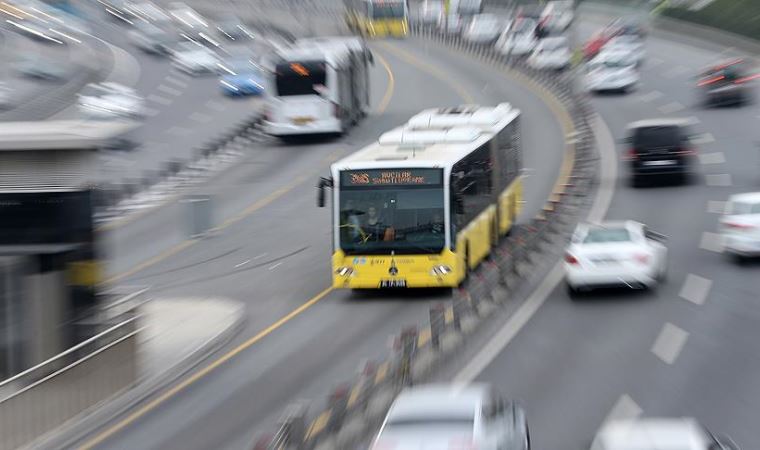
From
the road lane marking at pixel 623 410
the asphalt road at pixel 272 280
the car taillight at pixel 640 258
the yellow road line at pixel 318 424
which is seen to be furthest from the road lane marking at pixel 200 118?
the yellow road line at pixel 318 424

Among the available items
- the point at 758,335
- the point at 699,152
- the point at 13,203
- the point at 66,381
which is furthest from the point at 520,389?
the point at 699,152

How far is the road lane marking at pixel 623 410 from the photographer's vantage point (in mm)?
16344

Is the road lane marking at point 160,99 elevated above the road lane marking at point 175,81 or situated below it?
below

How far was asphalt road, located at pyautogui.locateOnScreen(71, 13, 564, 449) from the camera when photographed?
18516mm

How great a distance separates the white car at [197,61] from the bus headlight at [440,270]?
46.5m

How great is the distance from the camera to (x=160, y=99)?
61781 millimetres

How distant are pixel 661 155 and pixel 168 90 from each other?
32.4m

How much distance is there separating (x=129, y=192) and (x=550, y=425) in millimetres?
27416

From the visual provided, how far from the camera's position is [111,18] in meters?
93.0

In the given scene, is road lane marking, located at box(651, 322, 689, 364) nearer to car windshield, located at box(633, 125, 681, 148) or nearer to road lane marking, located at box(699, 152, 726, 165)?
car windshield, located at box(633, 125, 681, 148)

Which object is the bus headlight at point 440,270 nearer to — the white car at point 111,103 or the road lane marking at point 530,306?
the road lane marking at point 530,306

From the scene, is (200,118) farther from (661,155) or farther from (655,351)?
(655,351)

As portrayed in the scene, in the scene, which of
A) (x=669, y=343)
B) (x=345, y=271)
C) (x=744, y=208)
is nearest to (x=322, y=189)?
(x=345, y=271)

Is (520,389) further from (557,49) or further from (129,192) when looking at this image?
(557,49)
